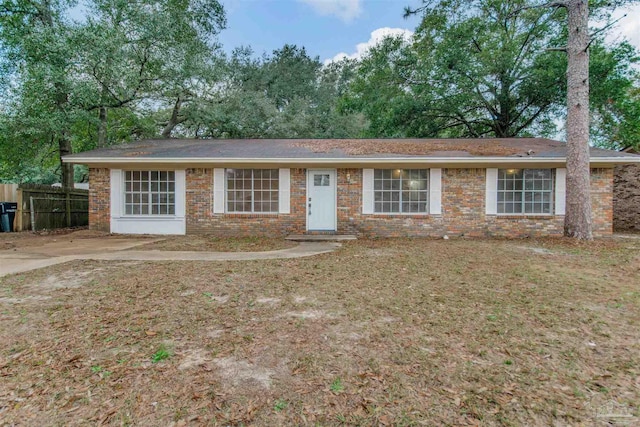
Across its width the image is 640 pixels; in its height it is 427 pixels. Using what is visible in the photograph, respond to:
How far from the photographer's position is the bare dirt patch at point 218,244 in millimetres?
7016

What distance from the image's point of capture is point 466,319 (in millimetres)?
3043

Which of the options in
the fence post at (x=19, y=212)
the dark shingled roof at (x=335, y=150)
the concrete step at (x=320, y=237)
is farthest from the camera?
the fence post at (x=19, y=212)

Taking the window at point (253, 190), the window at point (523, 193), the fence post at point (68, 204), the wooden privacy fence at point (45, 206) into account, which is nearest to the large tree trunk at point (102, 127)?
the wooden privacy fence at point (45, 206)

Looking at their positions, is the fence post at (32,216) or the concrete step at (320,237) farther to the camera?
the fence post at (32,216)

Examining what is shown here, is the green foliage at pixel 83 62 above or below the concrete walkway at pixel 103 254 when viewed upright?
above

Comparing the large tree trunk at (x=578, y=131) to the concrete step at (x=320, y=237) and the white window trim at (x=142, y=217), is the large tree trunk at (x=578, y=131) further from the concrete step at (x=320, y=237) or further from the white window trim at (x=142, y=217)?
the white window trim at (x=142, y=217)

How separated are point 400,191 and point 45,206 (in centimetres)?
1140

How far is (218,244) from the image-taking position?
765 centimetres

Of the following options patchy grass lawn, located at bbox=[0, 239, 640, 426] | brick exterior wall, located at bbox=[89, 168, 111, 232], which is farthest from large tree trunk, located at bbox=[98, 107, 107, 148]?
patchy grass lawn, located at bbox=[0, 239, 640, 426]

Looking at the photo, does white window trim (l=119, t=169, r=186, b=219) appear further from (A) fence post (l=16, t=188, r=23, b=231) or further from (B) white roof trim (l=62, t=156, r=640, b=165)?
(A) fence post (l=16, t=188, r=23, b=231)

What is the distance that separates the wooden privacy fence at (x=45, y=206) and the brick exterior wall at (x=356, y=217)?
2560mm

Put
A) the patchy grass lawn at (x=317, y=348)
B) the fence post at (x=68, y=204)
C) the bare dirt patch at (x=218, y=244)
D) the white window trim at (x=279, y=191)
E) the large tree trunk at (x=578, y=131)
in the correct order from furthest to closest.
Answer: the fence post at (x=68, y=204)
the white window trim at (x=279, y=191)
the large tree trunk at (x=578, y=131)
the bare dirt patch at (x=218, y=244)
the patchy grass lawn at (x=317, y=348)

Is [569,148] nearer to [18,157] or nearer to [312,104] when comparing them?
[312,104]

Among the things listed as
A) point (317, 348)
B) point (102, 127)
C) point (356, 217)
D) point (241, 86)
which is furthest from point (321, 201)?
point (241, 86)
